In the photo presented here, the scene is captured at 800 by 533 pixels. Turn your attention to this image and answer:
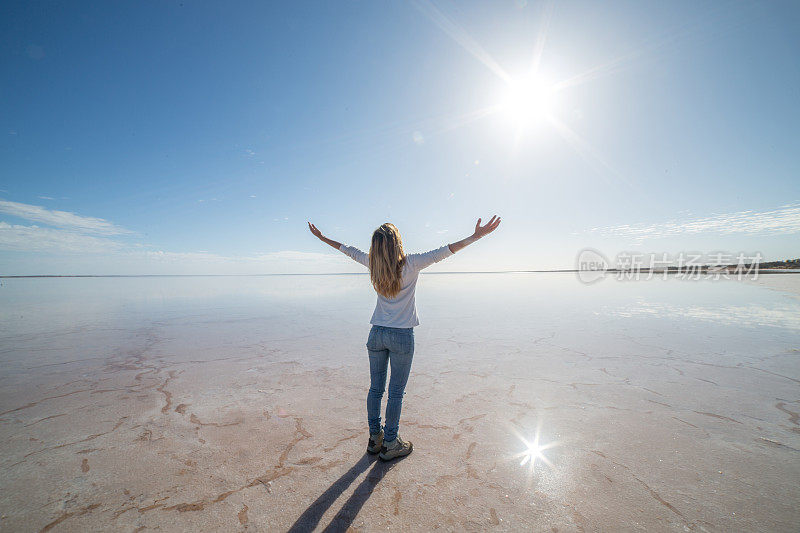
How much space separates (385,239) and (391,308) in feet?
1.94

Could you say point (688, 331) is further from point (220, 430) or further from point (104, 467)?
point (104, 467)

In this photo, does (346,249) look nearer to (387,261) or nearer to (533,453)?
(387,261)

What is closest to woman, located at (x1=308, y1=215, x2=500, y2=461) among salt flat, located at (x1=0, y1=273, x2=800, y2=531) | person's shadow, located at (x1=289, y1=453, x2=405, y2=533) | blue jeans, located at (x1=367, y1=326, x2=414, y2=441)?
blue jeans, located at (x1=367, y1=326, x2=414, y2=441)

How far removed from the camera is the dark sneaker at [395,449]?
8.42ft

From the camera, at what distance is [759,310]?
970cm

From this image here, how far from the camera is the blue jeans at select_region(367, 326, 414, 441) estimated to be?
265cm

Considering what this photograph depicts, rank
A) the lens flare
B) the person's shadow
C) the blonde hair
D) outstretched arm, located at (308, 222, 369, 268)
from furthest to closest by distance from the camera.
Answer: outstretched arm, located at (308, 222, 369, 268) < the blonde hair < the lens flare < the person's shadow

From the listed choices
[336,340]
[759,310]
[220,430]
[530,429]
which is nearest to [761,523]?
[530,429]

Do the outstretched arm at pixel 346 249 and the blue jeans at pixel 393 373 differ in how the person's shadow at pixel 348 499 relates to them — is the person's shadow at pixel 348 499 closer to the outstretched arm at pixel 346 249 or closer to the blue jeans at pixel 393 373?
the blue jeans at pixel 393 373

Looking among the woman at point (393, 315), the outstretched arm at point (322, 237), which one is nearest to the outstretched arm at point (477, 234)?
the woman at point (393, 315)

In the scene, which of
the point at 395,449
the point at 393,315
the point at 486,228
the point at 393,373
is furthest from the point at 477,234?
the point at 395,449

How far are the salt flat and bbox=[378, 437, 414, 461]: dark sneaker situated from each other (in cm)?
6

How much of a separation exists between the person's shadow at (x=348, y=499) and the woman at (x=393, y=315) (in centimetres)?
12

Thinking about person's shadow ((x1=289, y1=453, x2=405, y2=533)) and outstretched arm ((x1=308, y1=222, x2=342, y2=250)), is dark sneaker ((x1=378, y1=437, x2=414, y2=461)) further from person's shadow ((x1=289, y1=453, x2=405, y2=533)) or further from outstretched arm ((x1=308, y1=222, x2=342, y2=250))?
outstretched arm ((x1=308, y1=222, x2=342, y2=250))
